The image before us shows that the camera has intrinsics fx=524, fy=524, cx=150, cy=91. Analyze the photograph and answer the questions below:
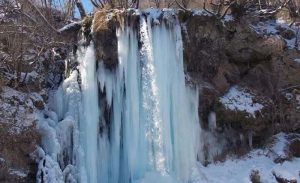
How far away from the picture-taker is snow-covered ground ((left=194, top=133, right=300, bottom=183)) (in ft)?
48.1

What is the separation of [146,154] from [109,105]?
5.55ft

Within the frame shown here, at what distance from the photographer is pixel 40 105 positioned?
14.5m

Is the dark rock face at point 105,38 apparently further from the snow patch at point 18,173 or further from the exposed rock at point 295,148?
the exposed rock at point 295,148

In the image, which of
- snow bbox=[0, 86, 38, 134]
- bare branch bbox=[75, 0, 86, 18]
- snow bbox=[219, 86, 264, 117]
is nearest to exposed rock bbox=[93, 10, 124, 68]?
snow bbox=[0, 86, 38, 134]

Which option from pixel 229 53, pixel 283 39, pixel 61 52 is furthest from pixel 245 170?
pixel 61 52

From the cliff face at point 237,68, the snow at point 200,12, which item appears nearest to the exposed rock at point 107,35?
the cliff face at point 237,68

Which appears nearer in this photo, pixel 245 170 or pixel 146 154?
pixel 146 154

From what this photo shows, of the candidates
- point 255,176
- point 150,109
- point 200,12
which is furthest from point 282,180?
point 200,12

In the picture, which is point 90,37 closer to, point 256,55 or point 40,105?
point 40,105

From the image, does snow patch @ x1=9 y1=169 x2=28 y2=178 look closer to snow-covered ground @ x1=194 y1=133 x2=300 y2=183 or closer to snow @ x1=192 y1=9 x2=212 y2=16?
snow-covered ground @ x1=194 y1=133 x2=300 y2=183

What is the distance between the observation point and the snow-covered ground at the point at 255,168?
48.1 ft

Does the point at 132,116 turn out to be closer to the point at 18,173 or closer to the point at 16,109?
the point at 16,109

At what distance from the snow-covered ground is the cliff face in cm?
54

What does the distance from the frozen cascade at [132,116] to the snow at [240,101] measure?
127 cm
